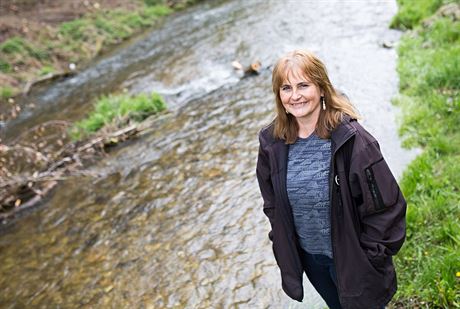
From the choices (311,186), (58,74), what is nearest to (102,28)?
(58,74)

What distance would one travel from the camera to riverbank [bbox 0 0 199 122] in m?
15.2

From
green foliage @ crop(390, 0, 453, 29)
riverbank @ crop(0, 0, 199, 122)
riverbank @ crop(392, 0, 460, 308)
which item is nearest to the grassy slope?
riverbank @ crop(0, 0, 199, 122)

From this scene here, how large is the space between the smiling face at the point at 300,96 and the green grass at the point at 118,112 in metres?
7.21

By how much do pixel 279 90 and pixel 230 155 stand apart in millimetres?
4449

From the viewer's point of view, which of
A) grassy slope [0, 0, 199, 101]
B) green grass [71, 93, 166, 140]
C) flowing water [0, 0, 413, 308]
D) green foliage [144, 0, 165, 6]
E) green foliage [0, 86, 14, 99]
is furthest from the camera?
green foliage [144, 0, 165, 6]

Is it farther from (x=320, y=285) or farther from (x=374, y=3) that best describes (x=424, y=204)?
(x=374, y=3)

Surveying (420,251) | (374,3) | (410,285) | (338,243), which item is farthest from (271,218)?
(374,3)

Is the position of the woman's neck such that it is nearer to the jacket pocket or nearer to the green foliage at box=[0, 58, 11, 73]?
the jacket pocket

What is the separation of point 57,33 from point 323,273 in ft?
61.2

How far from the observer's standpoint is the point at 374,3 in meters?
12.5

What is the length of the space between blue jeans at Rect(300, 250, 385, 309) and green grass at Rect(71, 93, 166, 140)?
7.04 meters

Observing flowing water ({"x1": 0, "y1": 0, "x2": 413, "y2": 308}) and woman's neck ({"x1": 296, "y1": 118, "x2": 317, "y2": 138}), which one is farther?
flowing water ({"x1": 0, "y1": 0, "x2": 413, "y2": 308})

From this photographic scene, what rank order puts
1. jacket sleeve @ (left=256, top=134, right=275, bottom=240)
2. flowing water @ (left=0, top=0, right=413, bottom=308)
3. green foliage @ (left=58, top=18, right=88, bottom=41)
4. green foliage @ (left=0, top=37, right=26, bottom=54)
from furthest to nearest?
1. green foliage @ (left=58, top=18, right=88, bottom=41)
2. green foliage @ (left=0, top=37, right=26, bottom=54)
3. flowing water @ (left=0, top=0, right=413, bottom=308)
4. jacket sleeve @ (left=256, top=134, right=275, bottom=240)

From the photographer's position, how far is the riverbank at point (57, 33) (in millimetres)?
15227
